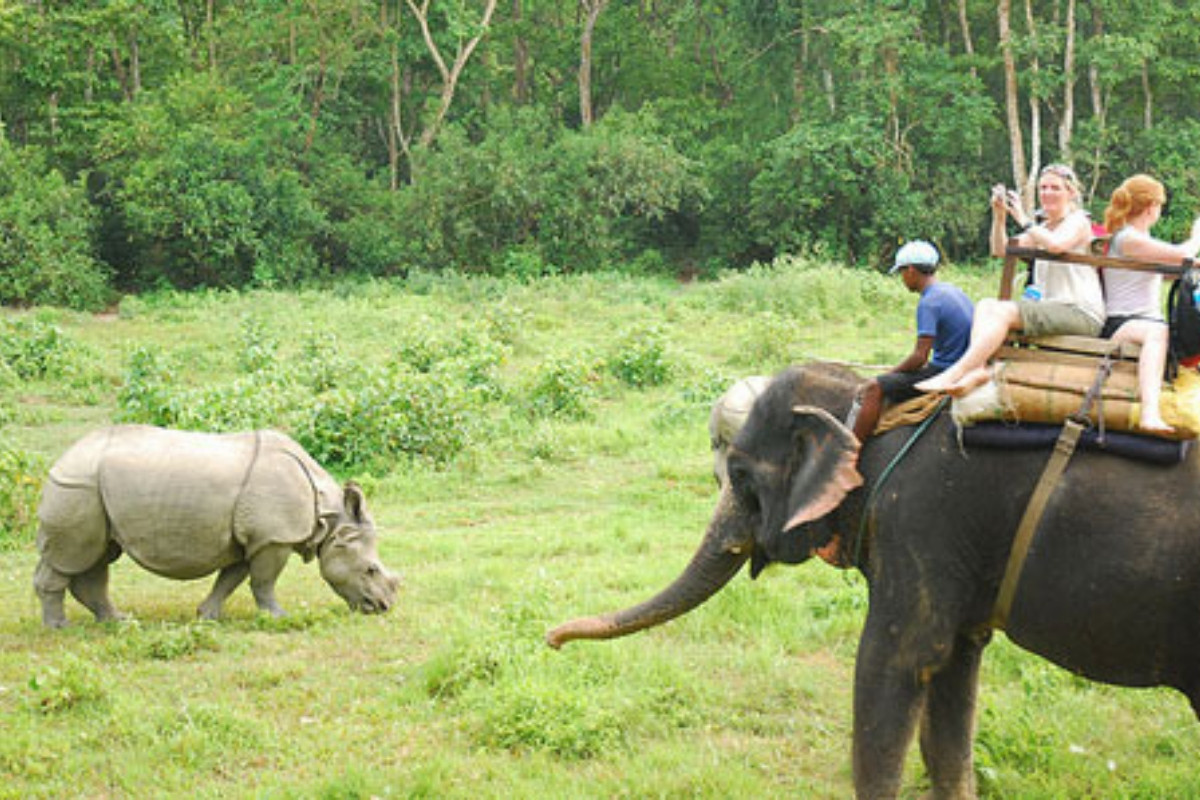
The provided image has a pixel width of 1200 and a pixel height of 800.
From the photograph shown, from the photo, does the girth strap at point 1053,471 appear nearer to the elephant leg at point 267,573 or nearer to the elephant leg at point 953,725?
the elephant leg at point 953,725

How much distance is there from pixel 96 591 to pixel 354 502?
189 cm

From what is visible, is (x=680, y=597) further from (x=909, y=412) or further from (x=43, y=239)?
(x=43, y=239)

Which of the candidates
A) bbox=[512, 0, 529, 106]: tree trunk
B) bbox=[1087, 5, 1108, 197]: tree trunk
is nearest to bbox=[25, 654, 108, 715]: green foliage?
bbox=[1087, 5, 1108, 197]: tree trunk

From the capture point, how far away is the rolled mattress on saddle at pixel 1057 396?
528 cm

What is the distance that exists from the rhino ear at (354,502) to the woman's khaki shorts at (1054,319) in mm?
5450

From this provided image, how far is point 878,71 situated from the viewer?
39625 millimetres

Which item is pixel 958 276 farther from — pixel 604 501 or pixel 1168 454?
pixel 1168 454

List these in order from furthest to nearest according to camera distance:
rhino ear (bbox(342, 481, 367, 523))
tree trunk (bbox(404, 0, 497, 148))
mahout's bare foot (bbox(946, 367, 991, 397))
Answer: tree trunk (bbox(404, 0, 497, 148)), rhino ear (bbox(342, 481, 367, 523)), mahout's bare foot (bbox(946, 367, 991, 397))

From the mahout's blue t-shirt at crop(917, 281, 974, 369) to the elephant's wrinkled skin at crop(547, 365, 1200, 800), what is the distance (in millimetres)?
410

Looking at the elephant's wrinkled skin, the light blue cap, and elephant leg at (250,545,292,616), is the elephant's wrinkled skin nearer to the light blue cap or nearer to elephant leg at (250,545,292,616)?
the light blue cap

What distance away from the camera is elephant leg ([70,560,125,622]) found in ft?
31.1

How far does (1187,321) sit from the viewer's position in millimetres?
5496

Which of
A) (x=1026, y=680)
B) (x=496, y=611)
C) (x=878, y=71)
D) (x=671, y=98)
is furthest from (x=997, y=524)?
(x=671, y=98)

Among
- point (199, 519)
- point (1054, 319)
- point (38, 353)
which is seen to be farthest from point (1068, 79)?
point (1054, 319)
